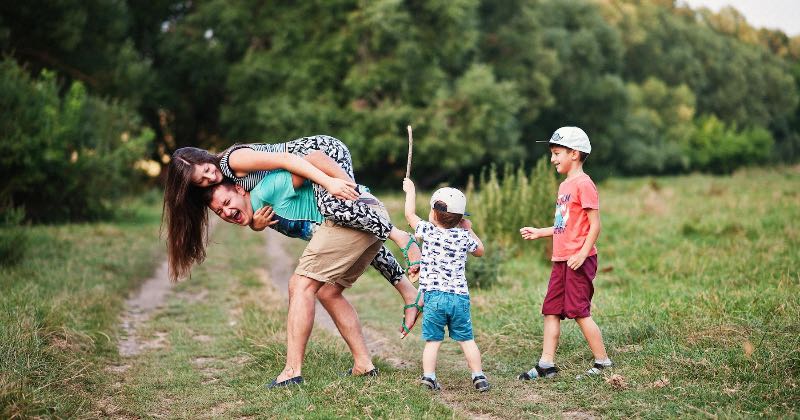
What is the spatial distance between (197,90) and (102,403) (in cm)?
2961

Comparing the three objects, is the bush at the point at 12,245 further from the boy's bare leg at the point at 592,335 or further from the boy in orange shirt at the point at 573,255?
the boy's bare leg at the point at 592,335

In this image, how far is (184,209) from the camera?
5453mm

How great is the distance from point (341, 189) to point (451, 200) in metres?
0.79

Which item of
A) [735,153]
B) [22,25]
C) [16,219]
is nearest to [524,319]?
[16,219]

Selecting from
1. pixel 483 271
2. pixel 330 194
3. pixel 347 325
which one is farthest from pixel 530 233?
pixel 483 271

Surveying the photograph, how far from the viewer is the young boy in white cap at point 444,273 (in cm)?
516

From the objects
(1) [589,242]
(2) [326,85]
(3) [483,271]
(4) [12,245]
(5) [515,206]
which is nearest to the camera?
(1) [589,242]

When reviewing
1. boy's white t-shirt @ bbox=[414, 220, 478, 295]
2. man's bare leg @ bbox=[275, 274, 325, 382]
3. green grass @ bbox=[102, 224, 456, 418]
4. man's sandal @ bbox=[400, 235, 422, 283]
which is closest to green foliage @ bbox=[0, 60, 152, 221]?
green grass @ bbox=[102, 224, 456, 418]

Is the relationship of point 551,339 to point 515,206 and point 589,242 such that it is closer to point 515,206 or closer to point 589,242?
point 589,242

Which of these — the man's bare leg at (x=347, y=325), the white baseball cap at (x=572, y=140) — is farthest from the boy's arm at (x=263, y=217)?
the white baseball cap at (x=572, y=140)

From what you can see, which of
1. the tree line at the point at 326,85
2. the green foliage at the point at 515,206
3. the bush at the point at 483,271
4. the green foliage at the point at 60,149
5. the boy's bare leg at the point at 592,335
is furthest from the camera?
the tree line at the point at 326,85

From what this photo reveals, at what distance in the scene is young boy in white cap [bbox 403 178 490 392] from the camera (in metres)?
5.16

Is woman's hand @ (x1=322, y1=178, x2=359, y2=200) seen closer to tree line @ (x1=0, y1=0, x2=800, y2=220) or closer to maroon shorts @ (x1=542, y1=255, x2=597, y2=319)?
maroon shorts @ (x1=542, y1=255, x2=597, y2=319)

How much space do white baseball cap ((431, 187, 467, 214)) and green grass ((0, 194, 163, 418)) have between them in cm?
278
